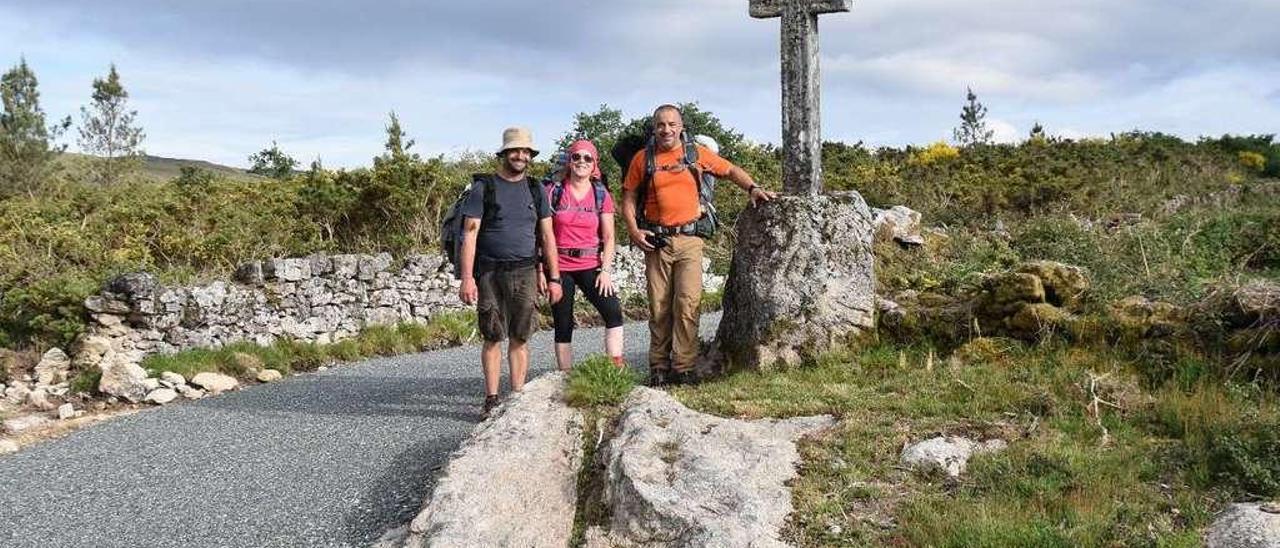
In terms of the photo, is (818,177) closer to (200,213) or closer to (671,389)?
(671,389)

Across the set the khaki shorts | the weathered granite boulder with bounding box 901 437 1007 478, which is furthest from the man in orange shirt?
the weathered granite boulder with bounding box 901 437 1007 478

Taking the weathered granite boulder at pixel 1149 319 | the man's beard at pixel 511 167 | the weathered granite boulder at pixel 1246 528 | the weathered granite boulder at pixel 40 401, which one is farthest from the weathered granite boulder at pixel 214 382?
the weathered granite boulder at pixel 1246 528

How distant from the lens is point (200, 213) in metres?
13.8

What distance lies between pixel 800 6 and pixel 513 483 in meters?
4.62

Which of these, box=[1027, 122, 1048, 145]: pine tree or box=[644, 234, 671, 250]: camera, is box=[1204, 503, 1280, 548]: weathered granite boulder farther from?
box=[1027, 122, 1048, 145]: pine tree

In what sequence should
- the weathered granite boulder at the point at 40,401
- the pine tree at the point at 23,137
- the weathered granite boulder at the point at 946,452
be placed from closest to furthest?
the weathered granite boulder at the point at 946,452 → the weathered granite boulder at the point at 40,401 → the pine tree at the point at 23,137

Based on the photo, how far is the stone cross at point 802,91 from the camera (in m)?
7.59

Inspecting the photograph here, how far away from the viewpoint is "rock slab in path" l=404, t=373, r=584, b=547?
445 cm

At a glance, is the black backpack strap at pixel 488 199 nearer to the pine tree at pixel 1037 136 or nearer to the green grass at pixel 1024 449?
the green grass at pixel 1024 449

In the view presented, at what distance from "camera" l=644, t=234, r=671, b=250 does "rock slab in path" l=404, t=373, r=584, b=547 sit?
5.06 feet

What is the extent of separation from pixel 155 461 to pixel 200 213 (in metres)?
7.79

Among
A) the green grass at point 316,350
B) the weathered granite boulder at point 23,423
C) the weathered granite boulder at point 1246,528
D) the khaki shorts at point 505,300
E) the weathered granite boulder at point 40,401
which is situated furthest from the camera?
the green grass at point 316,350

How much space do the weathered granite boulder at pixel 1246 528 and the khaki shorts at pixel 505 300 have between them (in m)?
4.32

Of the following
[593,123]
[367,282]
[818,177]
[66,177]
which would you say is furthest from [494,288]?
[66,177]
